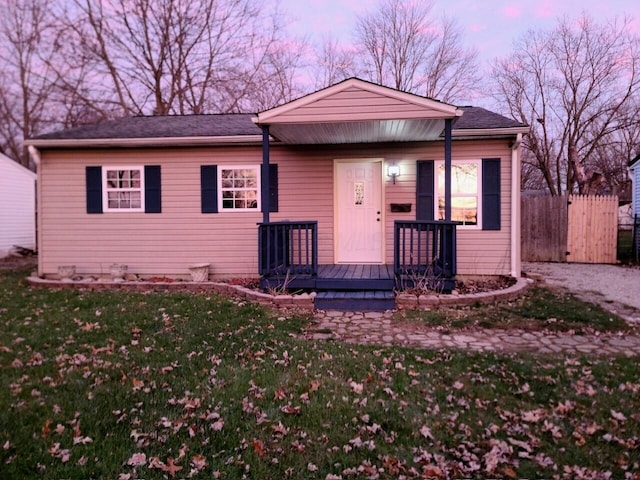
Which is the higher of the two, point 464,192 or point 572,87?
A: point 572,87

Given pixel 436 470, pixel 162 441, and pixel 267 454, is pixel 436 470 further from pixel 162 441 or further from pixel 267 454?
pixel 162 441

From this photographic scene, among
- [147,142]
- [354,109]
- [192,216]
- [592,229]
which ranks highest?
[354,109]

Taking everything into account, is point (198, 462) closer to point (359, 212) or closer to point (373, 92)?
point (373, 92)

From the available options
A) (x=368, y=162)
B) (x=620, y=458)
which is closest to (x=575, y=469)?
(x=620, y=458)

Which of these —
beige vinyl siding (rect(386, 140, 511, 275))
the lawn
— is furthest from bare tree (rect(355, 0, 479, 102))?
the lawn

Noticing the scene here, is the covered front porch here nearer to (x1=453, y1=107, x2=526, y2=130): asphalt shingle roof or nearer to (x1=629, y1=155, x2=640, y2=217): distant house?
(x1=453, y1=107, x2=526, y2=130): asphalt shingle roof

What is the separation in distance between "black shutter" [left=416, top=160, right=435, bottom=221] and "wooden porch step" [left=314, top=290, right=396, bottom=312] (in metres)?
2.21

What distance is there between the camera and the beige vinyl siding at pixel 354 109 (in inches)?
250

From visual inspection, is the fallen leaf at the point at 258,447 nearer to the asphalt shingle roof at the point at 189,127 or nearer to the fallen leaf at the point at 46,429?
the fallen leaf at the point at 46,429

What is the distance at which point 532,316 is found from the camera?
5754mm

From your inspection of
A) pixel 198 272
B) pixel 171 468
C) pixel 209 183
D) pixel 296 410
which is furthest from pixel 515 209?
pixel 171 468

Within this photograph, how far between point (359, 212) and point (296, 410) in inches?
223

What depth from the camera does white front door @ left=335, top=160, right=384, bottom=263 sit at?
329 inches

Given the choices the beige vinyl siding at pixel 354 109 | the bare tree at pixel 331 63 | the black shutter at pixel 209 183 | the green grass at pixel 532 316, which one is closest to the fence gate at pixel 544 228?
the green grass at pixel 532 316
